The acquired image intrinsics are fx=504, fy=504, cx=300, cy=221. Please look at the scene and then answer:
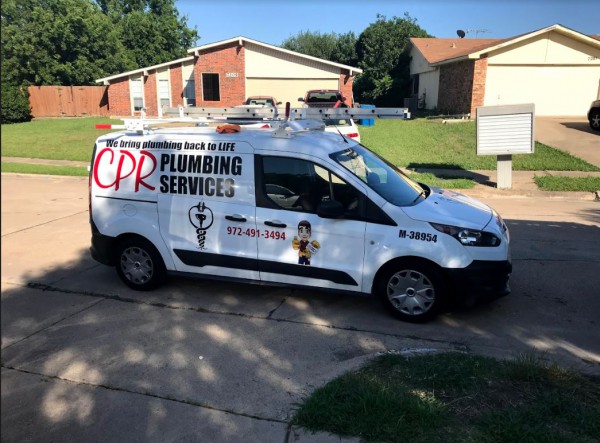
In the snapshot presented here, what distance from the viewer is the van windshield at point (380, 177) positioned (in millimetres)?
5055

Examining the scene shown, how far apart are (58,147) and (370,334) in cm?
1892

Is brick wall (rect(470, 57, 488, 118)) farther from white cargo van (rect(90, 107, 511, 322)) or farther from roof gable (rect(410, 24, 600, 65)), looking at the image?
white cargo van (rect(90, 107, 511, 322))

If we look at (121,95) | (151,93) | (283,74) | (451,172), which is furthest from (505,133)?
(121,95)

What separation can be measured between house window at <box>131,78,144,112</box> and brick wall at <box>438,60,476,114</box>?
62.0 ft

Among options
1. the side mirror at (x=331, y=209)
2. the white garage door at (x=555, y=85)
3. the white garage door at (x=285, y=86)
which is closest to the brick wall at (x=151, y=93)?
the white garage door at (x=285, y=86)

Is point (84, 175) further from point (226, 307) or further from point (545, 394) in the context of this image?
point (545, 394)

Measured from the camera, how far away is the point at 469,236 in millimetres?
4711

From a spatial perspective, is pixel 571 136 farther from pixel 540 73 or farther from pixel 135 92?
pixel 135 92

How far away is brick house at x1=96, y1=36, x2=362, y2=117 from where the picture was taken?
30672 millimetres

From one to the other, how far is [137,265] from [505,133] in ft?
31.0

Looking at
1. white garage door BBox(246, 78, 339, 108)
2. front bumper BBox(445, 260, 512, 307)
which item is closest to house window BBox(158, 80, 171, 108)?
white garage door BBox(246, 78, 339, 108)

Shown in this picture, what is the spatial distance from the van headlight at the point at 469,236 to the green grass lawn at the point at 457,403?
1.18 meters

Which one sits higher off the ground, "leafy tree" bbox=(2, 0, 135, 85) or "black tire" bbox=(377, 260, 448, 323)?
"leafy tree" bbox=(2, 0, 135, 85)

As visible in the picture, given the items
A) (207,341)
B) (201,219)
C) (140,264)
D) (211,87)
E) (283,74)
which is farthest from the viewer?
(211,87)
